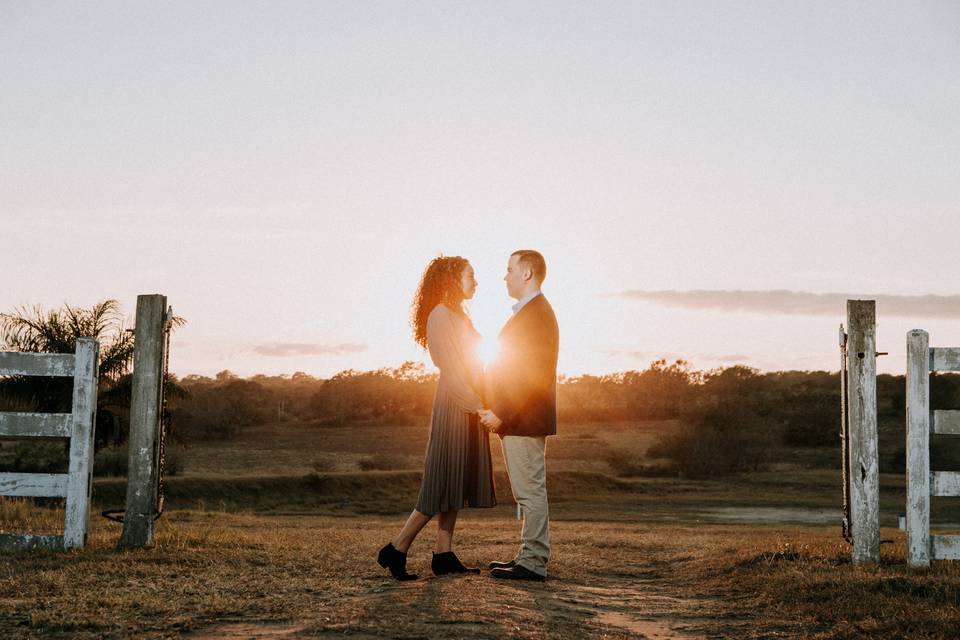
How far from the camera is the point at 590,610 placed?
6.47 meters

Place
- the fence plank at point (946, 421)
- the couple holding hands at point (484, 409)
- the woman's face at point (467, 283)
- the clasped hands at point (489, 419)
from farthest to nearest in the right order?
the fence plank at point (946, 421) < the woman's face at point (467, 283) < the couple holding hands at point (484, 409) < the clasped hands at point (489, 419)

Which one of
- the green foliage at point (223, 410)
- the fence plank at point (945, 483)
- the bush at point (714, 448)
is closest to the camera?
the fence plank at point (945, 483)

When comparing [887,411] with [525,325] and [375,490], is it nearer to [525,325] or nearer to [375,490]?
[375,490]

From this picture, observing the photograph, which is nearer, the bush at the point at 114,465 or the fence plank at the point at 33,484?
the fence plank at the point at 33,484

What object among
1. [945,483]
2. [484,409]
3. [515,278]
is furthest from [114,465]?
[945,483]

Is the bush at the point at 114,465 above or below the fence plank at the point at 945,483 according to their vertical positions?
below

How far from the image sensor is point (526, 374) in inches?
281

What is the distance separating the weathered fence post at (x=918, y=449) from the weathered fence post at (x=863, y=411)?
31cm

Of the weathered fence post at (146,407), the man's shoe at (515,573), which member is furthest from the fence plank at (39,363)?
the man's shoe at (515,573)

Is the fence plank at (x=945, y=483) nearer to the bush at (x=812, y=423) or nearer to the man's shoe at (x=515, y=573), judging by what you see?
the man's shoe at (x=515, y=573)

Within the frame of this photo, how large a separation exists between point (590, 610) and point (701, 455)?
42598mm

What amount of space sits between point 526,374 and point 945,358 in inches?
143

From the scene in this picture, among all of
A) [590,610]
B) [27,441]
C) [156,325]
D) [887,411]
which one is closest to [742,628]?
[590,610]

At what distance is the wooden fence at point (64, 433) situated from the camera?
332 inches
